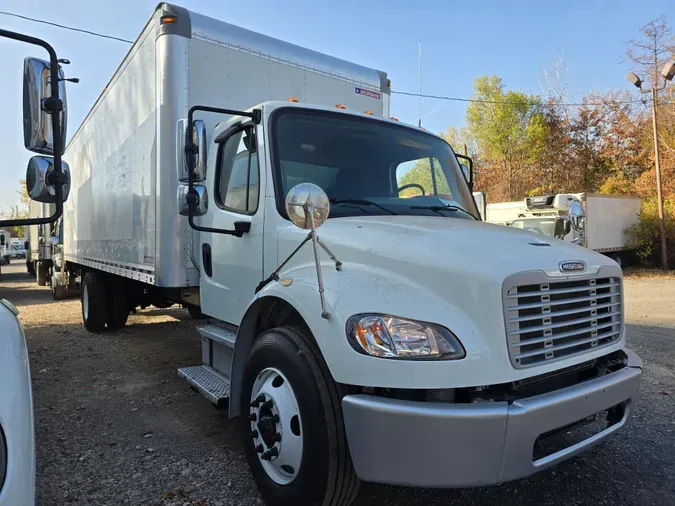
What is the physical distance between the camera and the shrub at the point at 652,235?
19797mm

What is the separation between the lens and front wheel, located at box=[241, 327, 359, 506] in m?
2.22

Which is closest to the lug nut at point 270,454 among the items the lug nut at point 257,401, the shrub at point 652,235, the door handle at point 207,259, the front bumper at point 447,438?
the lug nut at point 257,401

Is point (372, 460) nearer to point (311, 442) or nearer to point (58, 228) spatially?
point (311, 442)

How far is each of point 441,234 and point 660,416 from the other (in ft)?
9.71

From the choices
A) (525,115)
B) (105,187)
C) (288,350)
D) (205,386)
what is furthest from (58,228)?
(525,115)

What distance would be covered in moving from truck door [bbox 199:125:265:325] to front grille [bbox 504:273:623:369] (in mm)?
1739

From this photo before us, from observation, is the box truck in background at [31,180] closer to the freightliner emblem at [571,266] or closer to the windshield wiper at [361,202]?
the windshield wiper at [361,202]

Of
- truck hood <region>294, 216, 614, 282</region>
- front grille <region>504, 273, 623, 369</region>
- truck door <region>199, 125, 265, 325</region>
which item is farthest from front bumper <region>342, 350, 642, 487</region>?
truck door <region>199, 125, 265, 325</region>

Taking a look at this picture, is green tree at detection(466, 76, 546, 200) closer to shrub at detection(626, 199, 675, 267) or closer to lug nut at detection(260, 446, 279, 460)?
shrub at detection(626, 199, 675, 267)

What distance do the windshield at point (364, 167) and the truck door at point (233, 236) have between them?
26cm

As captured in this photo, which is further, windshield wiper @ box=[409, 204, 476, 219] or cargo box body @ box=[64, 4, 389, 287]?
cargo box body @ box=[64, 4, 389, 287]

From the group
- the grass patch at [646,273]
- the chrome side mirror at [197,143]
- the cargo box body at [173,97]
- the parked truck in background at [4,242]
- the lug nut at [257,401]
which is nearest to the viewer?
the lug nut at [257,401]

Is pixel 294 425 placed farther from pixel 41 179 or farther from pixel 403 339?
pixel 41 179

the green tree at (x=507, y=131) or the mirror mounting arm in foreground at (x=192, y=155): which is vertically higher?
the green tree at (x=507, y=131)
